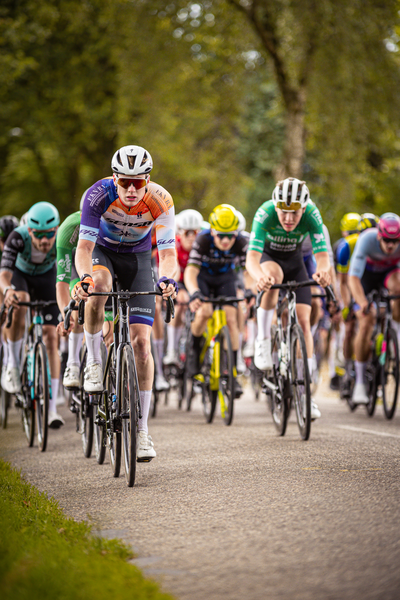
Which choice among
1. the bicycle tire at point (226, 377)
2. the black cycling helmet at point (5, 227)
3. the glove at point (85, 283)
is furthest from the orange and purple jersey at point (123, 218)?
the black cycling helmet at point (5, 227)

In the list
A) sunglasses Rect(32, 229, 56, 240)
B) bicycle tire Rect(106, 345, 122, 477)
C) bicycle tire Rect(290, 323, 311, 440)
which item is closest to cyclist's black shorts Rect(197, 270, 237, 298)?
sunglasses Rect(32, 229, 56, 240)

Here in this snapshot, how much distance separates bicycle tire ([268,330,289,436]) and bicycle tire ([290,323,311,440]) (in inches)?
7.4

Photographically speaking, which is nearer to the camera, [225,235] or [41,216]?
[41,216]

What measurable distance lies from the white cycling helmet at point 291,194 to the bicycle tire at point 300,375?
1205 millimetres

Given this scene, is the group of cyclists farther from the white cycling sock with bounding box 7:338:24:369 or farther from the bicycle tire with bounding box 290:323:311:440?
the bicycle tire with bounding box 290:323:311:440

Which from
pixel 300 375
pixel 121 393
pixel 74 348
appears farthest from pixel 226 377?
pixel 121 393

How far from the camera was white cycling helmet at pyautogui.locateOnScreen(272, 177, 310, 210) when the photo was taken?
7801mm

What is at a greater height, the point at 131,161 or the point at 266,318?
the point at 131,161

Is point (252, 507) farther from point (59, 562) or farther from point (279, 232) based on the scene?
point (279, 232)

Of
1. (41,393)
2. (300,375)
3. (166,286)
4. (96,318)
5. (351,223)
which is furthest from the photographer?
(351,223)

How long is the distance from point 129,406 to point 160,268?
1.14 meters

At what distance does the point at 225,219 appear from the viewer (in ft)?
32.5

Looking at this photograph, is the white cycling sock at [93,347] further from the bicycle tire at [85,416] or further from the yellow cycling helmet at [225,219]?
the yellow cycling helmet at [225,219]

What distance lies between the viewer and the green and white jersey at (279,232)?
26.6 ft
